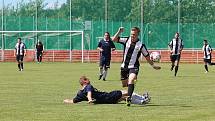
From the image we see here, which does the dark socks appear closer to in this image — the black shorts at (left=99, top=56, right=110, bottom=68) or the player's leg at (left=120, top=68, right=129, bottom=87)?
the player's leg at (left=120, top=68, right=129, bottom=87)

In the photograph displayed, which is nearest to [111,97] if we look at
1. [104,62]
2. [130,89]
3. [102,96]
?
[102,96]

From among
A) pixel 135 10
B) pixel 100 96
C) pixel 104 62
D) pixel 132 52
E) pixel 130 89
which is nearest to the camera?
pixel 130 89

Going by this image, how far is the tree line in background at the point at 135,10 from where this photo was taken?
335ft

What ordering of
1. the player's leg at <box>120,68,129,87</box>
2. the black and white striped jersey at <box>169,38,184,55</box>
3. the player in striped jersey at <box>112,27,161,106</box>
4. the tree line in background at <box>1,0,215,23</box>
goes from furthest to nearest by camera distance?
the tree line in background at <box>1,0,215,23</box>, the black and white striped jersey at <box>169,38,184,55</box>, the player's leg at <box>120,68,129,87</box>, the player in striped jersey at <box>112,27,161,106</box>

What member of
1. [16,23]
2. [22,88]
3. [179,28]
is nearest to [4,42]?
[16,23]

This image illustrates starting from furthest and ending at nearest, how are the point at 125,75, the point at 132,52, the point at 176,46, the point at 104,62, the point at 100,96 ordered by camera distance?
1. the point at 176,46
2. the point at 104,62
3. the point at 125,75
4. the point at 132,52
5. the point at 100,96

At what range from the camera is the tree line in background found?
335 ft

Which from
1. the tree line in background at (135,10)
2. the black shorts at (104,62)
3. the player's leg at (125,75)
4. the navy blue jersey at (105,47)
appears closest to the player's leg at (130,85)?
the player's leg at (125,75)

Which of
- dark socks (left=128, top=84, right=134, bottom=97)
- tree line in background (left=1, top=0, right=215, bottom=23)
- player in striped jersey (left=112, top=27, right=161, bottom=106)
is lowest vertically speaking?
dark socks (left=128, top=84, right=134, bottom=97)

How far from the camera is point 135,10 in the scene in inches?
4466

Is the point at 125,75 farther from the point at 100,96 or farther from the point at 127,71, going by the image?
the point at 100,96

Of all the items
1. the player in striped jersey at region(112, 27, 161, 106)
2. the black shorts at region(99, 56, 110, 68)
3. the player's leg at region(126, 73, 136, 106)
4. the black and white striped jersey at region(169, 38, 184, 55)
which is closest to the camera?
the player's leg at region(126, 73, 136, 106)

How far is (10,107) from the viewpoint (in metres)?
16.5

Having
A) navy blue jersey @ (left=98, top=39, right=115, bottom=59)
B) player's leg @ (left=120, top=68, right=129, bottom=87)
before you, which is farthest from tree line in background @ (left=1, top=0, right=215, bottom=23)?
player's leg @ (left=120, top=68, right=129, bottom=87)
